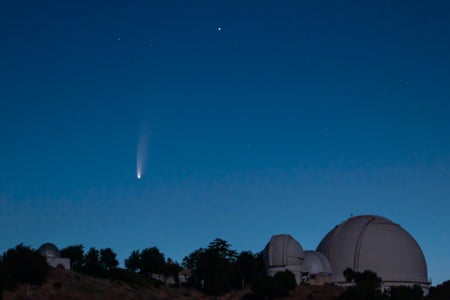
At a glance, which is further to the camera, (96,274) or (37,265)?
(96,274)

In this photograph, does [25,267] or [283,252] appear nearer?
[25,267]

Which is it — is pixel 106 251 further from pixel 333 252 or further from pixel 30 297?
pixel 333 252

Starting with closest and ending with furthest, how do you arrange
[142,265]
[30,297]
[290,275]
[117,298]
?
[30,297] → [117,298] → [290,275] → [142,265]

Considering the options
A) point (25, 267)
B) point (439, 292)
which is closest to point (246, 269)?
point (25, 267)

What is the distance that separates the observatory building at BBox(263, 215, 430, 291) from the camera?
87.9m

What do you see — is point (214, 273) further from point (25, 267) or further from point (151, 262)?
point (25, 267)

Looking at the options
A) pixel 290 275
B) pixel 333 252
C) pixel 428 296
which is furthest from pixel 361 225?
pixel 290 275

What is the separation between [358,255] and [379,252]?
3.51m

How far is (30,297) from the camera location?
64938mm

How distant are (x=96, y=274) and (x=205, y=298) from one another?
16530 millimetres

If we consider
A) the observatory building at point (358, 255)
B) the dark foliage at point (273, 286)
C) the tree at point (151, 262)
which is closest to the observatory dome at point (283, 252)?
the observatory building at point (358, 255)

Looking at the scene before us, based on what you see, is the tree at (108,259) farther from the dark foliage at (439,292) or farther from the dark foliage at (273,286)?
the dark foliage at (439,292)

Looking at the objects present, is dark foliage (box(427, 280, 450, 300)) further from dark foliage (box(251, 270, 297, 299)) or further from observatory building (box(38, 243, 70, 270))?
observatory building (box(38, 243, 70, 270))

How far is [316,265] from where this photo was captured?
9031 cm
